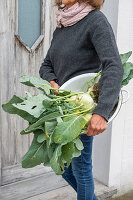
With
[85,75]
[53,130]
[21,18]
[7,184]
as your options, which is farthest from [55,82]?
A: [7,184]

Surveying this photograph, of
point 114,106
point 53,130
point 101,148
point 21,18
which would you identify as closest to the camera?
point 53,130

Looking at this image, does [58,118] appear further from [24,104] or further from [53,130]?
[24,104]

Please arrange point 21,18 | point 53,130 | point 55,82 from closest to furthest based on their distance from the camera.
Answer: point 53,130, point 55,82, point 21,18

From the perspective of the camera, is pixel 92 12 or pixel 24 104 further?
pixel 92 12

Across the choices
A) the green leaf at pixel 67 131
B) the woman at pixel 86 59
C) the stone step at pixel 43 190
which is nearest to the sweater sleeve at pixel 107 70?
the woman at pixel 86 59

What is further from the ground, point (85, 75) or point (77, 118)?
point (85, 75)

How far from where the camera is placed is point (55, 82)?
1.71 meters

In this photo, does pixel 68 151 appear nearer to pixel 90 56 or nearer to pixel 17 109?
pixel 17 109

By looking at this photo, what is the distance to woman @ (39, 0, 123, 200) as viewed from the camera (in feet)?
4.28

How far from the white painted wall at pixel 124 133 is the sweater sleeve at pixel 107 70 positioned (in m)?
1.02

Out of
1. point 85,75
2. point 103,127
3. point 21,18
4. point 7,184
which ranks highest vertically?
point 21,18

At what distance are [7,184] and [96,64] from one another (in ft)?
4.09

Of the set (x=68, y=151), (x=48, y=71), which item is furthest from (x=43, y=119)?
(x=48, y=71)

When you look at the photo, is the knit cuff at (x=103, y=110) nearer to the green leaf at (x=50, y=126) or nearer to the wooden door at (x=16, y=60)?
the green leaf at (x=50, y=126)
